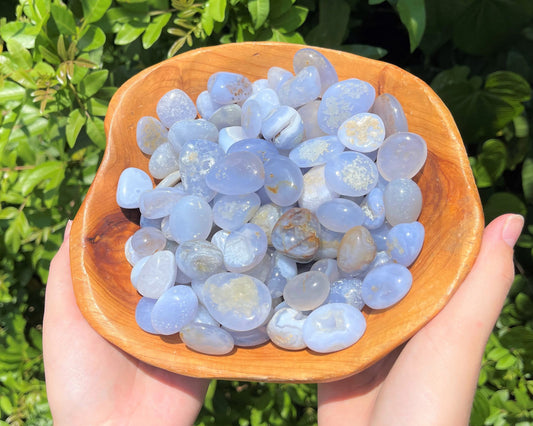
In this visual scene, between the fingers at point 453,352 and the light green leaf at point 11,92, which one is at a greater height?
the light green leaf at point 11,92

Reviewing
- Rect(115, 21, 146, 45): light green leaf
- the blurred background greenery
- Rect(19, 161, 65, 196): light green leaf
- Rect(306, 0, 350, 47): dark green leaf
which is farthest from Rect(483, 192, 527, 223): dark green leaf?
Rect(19, 161, 65, 196): light green leaf

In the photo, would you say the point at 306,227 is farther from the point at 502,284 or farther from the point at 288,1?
the point at 288,1

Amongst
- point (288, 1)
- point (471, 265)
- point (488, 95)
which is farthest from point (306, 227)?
point (488, 95)

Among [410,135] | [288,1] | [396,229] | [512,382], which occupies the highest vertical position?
[288,1]

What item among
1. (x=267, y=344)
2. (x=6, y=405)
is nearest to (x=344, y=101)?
(x=267, y=344)

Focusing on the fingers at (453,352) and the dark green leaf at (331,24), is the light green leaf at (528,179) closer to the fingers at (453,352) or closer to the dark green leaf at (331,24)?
the fingers at (453,352)

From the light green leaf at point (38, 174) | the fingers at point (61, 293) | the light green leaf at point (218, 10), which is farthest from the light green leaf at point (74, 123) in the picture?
the light green leaf at point (218, 10)
